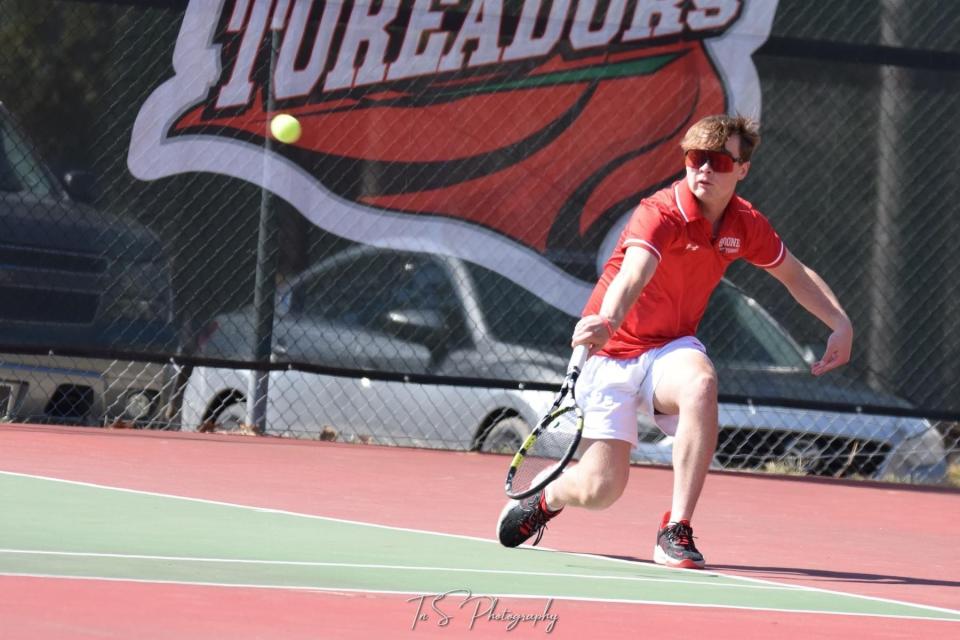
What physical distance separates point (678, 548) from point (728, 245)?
3.38ft

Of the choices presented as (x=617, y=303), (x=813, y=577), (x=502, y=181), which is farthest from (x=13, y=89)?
(x=813, y=577)

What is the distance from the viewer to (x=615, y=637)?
3.90 metres

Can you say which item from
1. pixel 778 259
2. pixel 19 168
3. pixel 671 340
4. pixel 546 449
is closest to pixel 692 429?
pixel 671 340

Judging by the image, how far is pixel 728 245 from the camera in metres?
5.85

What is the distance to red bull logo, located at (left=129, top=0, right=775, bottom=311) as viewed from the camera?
355 inches

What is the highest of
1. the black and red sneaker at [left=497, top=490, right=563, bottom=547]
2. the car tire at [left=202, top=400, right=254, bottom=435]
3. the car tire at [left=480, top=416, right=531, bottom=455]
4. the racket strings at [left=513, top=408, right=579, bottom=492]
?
the racket strings at [left=513, top=408, right=579, bottom=492]

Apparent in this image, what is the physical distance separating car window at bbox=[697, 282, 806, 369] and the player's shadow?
3.74 meters

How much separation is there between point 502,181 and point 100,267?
6.73ft

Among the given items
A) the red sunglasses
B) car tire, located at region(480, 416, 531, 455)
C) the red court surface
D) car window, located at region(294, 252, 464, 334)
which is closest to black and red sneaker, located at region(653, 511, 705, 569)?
the red court surface

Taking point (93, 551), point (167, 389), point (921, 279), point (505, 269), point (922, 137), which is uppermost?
point (922, 137)

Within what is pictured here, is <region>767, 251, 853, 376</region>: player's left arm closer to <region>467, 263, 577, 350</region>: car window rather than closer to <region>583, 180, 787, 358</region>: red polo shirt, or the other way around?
<region>583, 180, 787, 358</region>: red polo shirt

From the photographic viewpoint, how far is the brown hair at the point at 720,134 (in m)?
5.68

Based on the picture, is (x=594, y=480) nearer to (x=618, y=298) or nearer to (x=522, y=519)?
(x=522, y=519)

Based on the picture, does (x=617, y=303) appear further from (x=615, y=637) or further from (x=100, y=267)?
(x=100, y=267)
